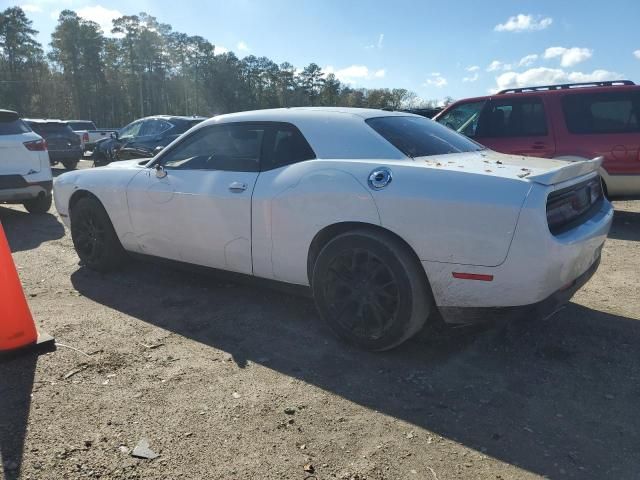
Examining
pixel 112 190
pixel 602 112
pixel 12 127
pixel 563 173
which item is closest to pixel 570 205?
pixel 563 173

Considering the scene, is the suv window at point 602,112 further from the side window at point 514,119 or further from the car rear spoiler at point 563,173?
the car rear spoiler at point 563,173

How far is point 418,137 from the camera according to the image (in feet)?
11.9

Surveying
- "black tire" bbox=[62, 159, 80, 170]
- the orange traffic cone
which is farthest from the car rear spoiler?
"black tire" bbox=[62, 159, 80, 170]

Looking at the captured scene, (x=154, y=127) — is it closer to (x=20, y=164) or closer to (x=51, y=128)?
(x=51, y=128)

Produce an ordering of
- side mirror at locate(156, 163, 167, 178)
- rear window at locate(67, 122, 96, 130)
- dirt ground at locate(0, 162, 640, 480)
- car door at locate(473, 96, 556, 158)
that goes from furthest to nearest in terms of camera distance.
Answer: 1. rear window at locate(67, 122, 96, 130)
2. car door at locate(473, 96, 556, 158)
3. side mirror at locate(156, 163, 167, 178)
4. dirt ground at locate(0, 162, 640, 480)

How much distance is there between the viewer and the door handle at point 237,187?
12.0 ft

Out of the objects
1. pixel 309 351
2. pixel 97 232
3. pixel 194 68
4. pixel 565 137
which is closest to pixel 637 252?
pixel 565 137

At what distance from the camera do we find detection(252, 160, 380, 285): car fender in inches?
123

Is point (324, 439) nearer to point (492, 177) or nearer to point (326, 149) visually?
point (492, 177)

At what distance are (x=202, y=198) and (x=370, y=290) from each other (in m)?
1.57

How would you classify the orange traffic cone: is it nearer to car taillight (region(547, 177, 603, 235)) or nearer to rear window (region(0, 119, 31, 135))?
car taillight (region(547, 177, 603, 235))

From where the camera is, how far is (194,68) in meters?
64.8

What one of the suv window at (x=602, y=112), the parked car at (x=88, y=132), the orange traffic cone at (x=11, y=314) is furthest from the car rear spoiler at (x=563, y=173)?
the parked car at (x=88, y=132)

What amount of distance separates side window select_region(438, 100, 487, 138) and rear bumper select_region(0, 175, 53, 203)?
6199 mm
